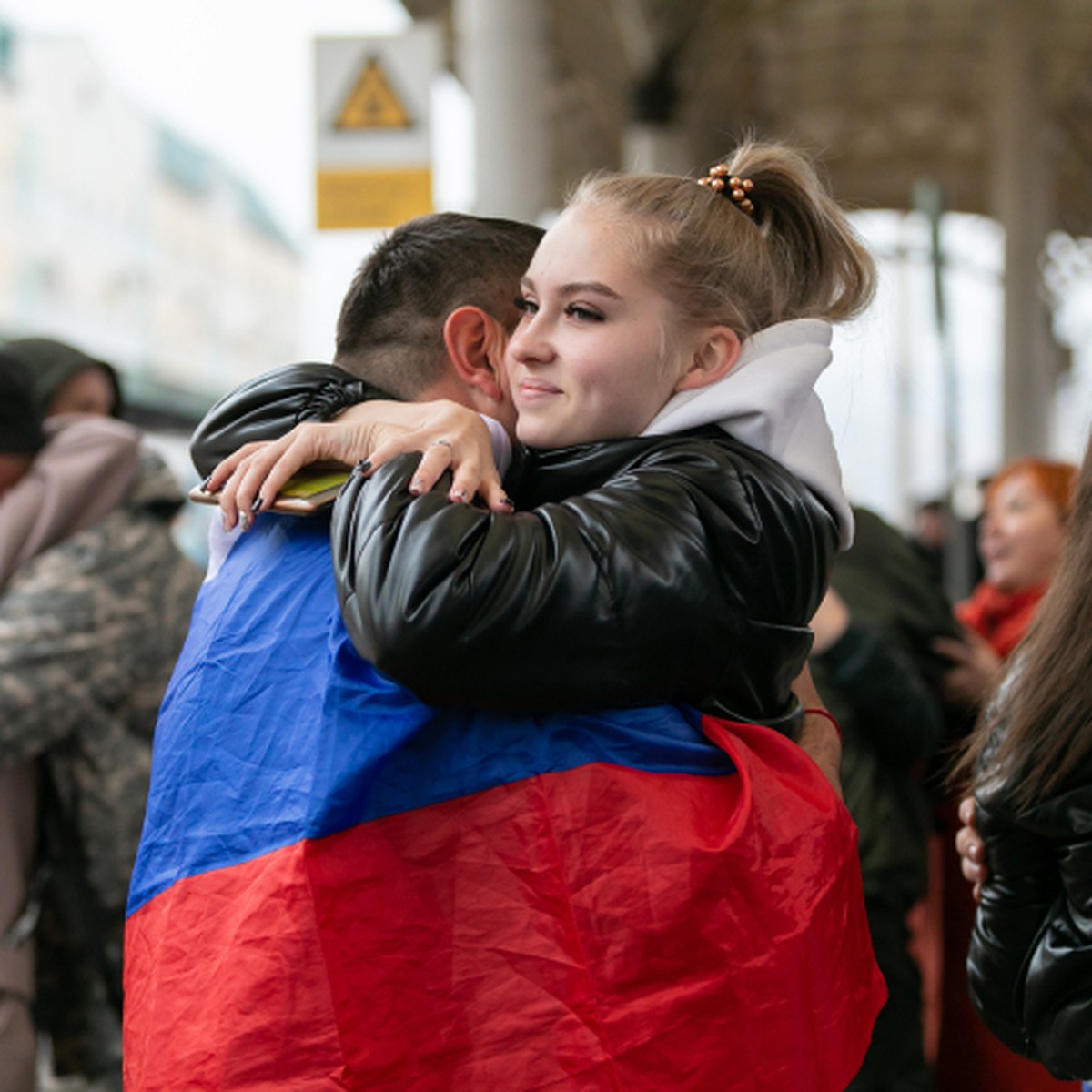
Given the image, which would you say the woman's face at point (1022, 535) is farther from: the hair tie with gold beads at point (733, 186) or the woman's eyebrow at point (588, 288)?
the woman's eyebrow at point (588, 288)

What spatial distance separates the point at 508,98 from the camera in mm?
5812

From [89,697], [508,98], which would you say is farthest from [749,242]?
[508,98]

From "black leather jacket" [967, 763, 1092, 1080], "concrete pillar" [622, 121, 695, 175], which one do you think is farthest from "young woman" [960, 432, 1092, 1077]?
"concrete pillar" [622, 121, 695, 175]

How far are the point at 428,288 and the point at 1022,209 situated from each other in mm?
16225

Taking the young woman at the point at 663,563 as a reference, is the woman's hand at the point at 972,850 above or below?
below

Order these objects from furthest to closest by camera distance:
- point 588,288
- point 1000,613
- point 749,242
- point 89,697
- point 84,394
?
point 1000,613
point 84,394
point 89,697
point 749,242
point 588,288

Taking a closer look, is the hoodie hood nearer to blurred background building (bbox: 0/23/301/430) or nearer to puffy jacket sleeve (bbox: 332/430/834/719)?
puffy jacket sleeve (bbox: 332/430/834/719)

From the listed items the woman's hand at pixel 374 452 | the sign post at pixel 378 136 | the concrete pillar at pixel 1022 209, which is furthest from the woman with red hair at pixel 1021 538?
the concrete pillar at pixel 1022 209

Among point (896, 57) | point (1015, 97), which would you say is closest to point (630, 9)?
point (1015, 97)

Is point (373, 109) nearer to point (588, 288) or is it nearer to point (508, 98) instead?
point (508, 98)

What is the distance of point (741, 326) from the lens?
1651mm

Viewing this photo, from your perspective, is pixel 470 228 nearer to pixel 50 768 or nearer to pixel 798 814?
pixel 798 814

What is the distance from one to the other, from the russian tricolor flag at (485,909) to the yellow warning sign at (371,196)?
142 inches

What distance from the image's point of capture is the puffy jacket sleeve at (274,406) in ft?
5.52
